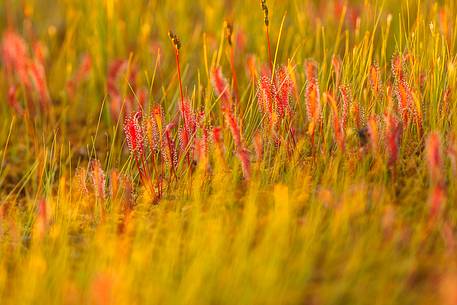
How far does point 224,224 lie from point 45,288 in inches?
21.4

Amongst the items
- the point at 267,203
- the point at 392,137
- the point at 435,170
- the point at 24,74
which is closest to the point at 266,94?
the point at 267,203

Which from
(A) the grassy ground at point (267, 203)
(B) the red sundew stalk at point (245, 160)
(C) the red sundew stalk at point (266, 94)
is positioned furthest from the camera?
(C) the red sundew stalk at point (266, 94)

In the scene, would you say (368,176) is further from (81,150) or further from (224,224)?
(81,150)

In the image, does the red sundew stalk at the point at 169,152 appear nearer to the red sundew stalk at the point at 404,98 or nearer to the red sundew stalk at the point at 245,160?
the red sundew stalk at the point at 245,160

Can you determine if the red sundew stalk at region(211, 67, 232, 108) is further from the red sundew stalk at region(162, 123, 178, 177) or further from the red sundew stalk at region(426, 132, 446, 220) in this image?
the red sundew stalk at region(426, 132, 446, 220)

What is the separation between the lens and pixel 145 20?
14.3ft

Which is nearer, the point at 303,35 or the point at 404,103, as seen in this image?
the point at 404,103

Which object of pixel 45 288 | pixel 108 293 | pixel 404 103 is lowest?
pixel 45 288

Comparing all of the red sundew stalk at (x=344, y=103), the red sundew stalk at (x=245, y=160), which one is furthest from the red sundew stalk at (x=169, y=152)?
the red sundew stalk at (x=344, y=103)

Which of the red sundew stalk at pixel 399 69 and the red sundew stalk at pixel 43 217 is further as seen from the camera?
the red sundew stalk at pixel 399 69

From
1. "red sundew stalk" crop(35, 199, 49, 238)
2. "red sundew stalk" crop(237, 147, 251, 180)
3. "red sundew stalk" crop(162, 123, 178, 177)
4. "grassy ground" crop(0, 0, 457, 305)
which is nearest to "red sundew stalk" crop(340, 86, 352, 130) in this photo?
"grassy ground" crop(0, 0, 457, 305)

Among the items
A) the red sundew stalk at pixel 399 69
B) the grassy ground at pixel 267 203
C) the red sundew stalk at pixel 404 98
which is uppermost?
the red sundew stalk at pixel 399 69

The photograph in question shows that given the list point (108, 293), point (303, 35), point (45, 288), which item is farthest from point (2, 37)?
point (108, 293)

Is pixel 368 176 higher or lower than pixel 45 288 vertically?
higher
